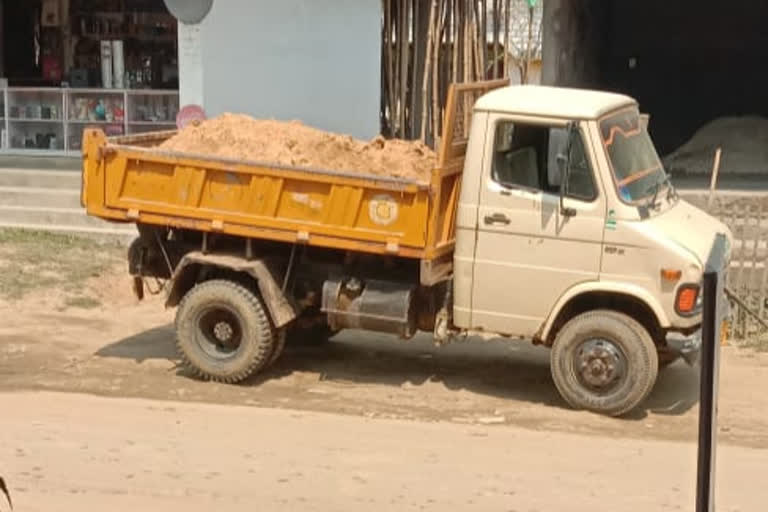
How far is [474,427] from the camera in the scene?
859 centimetres

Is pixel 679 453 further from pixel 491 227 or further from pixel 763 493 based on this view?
pixel 491 227

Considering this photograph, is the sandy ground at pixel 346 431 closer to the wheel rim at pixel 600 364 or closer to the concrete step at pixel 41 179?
the wheel rim at pixel 600 364

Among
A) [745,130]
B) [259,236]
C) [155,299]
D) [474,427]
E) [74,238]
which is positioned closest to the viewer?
[474,427]

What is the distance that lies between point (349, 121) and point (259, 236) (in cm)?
608

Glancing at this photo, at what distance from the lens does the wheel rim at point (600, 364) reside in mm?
8680

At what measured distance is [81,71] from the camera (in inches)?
730

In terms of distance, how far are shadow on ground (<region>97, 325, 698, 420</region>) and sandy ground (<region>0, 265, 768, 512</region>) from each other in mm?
24

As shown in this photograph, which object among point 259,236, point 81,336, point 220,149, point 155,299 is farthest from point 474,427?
point 155,299

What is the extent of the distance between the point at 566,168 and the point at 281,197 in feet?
6.96

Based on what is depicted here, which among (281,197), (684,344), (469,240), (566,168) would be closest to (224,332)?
(281,197)

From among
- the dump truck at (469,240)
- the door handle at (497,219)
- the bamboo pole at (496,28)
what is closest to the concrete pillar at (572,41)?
the bamboo pole at (496,28)

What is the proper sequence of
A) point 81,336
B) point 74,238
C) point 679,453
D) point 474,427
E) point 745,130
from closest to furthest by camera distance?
point 679,453, point 474,427, point 81,336, point 74,238, point 745,130

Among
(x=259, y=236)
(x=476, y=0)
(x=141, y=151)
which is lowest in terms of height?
(x=259, y=236)

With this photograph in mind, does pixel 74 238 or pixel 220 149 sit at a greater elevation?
pixel 220 149
